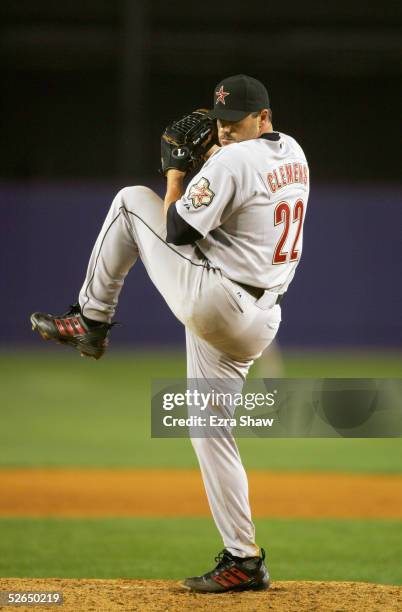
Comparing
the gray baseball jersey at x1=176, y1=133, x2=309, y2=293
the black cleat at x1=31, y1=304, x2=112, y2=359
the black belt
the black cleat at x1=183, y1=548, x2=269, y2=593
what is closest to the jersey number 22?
the gray baseball jersey at x1=176, y1=133, x2=309, y2=293

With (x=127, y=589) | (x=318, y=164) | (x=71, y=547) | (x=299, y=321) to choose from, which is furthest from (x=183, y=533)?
(x=318, y=164)

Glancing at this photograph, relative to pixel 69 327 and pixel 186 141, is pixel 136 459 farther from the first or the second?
pixel 186 141

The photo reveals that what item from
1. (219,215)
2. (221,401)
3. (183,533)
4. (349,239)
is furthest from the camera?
(349,239)

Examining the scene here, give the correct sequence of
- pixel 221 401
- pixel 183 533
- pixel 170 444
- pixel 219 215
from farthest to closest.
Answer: pixel 170 444 < pixel 183 533 < pixel 221 401 < pixel 219 215

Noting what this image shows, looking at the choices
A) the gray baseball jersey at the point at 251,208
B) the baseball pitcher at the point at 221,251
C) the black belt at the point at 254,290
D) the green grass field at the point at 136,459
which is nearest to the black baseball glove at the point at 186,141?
the baseball pitcher at the point at 221,251

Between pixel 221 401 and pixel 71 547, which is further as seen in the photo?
pixel 71 547

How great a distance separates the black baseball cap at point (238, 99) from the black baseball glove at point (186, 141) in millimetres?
63

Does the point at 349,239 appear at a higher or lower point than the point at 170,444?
higher

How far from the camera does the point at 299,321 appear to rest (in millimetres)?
14336

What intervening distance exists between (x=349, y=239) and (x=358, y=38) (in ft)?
18.8

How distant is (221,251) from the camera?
3719 mm

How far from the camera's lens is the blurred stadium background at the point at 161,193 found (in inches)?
240

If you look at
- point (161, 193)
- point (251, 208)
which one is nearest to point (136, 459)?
point (251, 208)

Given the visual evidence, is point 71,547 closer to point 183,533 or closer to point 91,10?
point 183,533
